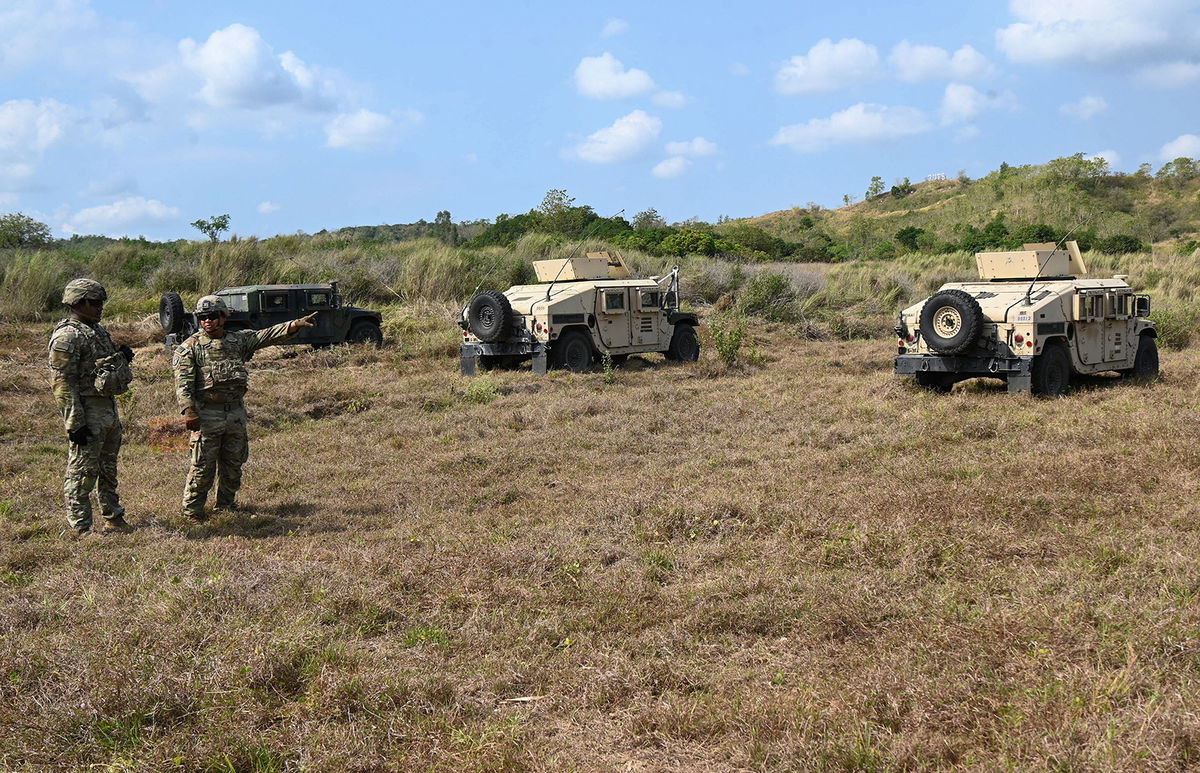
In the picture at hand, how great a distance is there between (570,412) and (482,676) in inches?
278

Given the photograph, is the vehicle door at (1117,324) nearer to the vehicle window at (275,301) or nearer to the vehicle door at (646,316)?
the vehicle door at (646,316)

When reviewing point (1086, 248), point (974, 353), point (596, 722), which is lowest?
point (596, 722)

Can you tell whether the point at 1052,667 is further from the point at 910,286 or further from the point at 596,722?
the point at 910,286

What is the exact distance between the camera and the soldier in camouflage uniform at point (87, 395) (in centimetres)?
664

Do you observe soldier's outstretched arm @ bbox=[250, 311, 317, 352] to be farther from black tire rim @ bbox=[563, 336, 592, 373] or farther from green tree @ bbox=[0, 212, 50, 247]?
green tree @ bbox=[0, 212, 50, 247]

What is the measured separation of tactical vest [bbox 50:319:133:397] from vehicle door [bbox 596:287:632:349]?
28.7 ft

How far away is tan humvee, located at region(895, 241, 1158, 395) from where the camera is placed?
11.4 metres

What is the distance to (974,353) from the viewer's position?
11609 mm

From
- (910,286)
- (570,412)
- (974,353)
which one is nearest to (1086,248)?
(910,286)

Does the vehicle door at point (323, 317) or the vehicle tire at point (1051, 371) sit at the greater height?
the vehicle door at point (323, 317)

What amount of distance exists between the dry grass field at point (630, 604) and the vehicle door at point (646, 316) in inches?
218

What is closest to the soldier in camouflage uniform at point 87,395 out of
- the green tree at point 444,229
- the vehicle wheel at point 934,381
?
the vehicle wheel at point 934,381

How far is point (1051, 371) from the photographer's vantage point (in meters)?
11.6

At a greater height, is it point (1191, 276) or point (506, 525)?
point (1191, 276)
